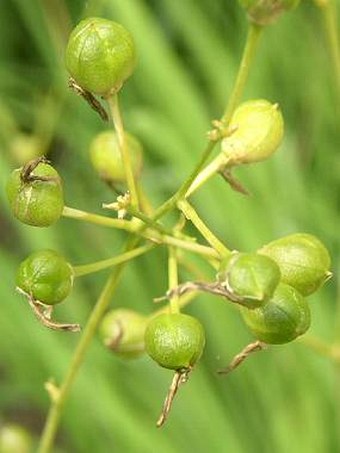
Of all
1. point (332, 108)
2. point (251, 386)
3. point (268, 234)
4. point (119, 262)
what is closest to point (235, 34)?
point (332, 108)

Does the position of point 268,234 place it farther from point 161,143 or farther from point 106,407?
point 106,407

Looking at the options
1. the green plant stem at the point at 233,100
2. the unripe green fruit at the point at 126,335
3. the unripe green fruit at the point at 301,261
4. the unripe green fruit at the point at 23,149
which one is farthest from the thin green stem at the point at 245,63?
the unripe green fruit at the point at 23,149

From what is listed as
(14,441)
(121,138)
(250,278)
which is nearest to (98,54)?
(121,138)

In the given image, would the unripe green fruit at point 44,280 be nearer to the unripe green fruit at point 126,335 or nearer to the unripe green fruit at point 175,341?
the unripe green fruit at point 175,341

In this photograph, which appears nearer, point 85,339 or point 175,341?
point 175,341

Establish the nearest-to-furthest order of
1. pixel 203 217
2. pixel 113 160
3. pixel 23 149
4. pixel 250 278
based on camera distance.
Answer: pixel 250 278, pixel 113 160, pixel 23 149, pixel 203 217

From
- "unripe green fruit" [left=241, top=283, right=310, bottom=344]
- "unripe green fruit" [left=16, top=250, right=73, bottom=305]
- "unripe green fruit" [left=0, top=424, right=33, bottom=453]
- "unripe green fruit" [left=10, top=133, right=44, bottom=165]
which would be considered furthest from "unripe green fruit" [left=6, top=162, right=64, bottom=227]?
"unripe green fruit" [left=10, top=133, right=44, bottom=165]

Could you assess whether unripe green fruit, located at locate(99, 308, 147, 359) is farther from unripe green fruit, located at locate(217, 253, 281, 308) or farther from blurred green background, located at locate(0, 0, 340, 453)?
blurred green background, located at locate(0, 0, 340, 453)

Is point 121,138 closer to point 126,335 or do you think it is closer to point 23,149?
point 126,335
